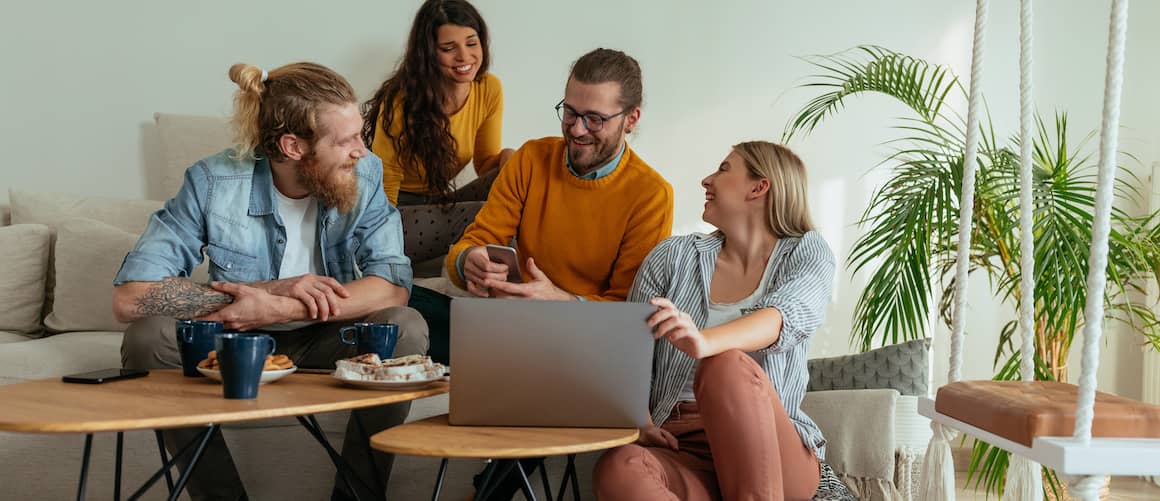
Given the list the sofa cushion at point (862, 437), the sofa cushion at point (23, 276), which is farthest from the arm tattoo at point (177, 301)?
the sofa cushion at point (862, 437)

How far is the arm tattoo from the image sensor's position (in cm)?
201

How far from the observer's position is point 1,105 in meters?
3.34

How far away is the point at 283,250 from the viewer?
7.25 ft

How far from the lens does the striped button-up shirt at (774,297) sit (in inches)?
75.2

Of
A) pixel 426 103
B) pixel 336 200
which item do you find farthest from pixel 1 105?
pixel 336 200

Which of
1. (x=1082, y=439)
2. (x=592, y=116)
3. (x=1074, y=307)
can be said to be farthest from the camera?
(x=1074, y=307)

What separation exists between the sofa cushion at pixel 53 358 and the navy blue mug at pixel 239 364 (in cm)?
103

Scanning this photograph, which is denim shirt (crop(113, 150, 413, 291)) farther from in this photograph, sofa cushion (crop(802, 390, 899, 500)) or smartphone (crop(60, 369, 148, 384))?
sofa cushion (crop(802, 390, 899, 500))

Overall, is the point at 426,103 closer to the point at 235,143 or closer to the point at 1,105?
the point at 235,143

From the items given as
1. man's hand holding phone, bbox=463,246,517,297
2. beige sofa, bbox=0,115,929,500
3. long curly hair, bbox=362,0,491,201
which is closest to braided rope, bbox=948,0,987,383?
beige sofa, bbox=0,115,929,500

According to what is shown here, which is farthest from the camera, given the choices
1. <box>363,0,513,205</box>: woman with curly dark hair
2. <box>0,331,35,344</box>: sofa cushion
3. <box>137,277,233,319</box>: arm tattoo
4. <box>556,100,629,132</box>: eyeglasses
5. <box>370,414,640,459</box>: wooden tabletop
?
<box>363,0,513,205</box>: woman with curly dark hair

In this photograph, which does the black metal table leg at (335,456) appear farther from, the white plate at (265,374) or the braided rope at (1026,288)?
the braided rope at (1026,288)

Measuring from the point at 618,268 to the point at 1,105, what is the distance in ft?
7.60

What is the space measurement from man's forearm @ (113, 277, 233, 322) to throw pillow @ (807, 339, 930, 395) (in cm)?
144
